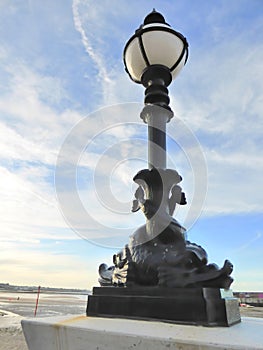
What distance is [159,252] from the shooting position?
2338 mm

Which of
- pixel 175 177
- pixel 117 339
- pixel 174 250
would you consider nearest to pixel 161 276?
pixel 174 250

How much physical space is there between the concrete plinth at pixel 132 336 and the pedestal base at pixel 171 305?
0.08m

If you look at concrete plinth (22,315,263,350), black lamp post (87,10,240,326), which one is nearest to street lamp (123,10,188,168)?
black lamp post (87,10,240,326)

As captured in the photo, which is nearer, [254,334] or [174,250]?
[254,334]

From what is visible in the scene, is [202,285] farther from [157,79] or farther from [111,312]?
[157,79]

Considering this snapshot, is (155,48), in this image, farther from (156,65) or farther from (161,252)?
(161,252)

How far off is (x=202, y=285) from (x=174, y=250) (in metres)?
0.34

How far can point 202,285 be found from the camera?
202cm

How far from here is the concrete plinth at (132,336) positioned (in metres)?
1.41

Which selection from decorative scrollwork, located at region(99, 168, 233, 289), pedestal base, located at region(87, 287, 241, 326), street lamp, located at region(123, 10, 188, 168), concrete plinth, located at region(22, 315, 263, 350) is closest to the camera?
concrete plinth, located at region(22, 315, 263, 350)

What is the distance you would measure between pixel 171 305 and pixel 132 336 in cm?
47

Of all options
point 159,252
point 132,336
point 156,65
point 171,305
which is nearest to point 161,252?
point 159,252

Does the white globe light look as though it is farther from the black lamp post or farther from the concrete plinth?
the concrete plinth

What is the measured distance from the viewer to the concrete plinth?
141cm
